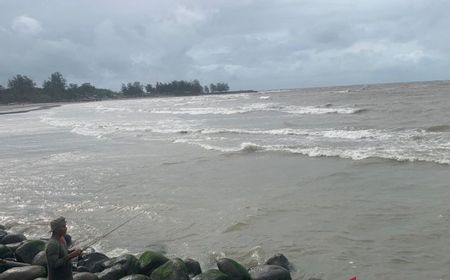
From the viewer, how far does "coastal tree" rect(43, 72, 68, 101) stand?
16500 centimetres

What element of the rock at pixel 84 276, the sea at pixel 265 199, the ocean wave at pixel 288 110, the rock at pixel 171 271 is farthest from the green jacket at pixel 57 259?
the ocean wave at pixel 288 110

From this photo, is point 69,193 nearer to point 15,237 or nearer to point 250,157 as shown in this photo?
point 15,237

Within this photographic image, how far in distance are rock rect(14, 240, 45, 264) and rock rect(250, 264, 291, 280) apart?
4.05m

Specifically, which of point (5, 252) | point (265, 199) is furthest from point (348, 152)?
point (5, 252)

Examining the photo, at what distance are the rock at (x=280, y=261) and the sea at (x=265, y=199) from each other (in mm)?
205

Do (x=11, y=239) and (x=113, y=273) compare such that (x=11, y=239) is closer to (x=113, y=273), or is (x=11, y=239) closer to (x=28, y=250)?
(x=28, y=250)

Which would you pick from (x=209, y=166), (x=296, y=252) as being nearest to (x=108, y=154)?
(x=209, y=166)

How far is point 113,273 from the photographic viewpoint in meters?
8.16

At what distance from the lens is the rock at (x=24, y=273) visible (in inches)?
312

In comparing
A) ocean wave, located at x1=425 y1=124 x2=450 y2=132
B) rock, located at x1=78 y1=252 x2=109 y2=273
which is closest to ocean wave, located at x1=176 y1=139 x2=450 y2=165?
ocean wave, located at x1=425 y1=124 x2=450 y2=132

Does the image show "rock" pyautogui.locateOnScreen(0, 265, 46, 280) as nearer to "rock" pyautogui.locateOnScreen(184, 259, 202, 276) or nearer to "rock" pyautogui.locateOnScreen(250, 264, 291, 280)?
"rock" pyautogui.locateOnScreen(184, 259, 202, 276)

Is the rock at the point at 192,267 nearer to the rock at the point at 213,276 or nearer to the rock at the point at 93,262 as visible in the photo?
the rock at the point at 213,276

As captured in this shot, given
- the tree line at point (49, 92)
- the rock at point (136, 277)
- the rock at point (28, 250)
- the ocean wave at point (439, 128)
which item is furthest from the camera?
the tree line at point (49, 92)

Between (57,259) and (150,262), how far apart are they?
207 cm
